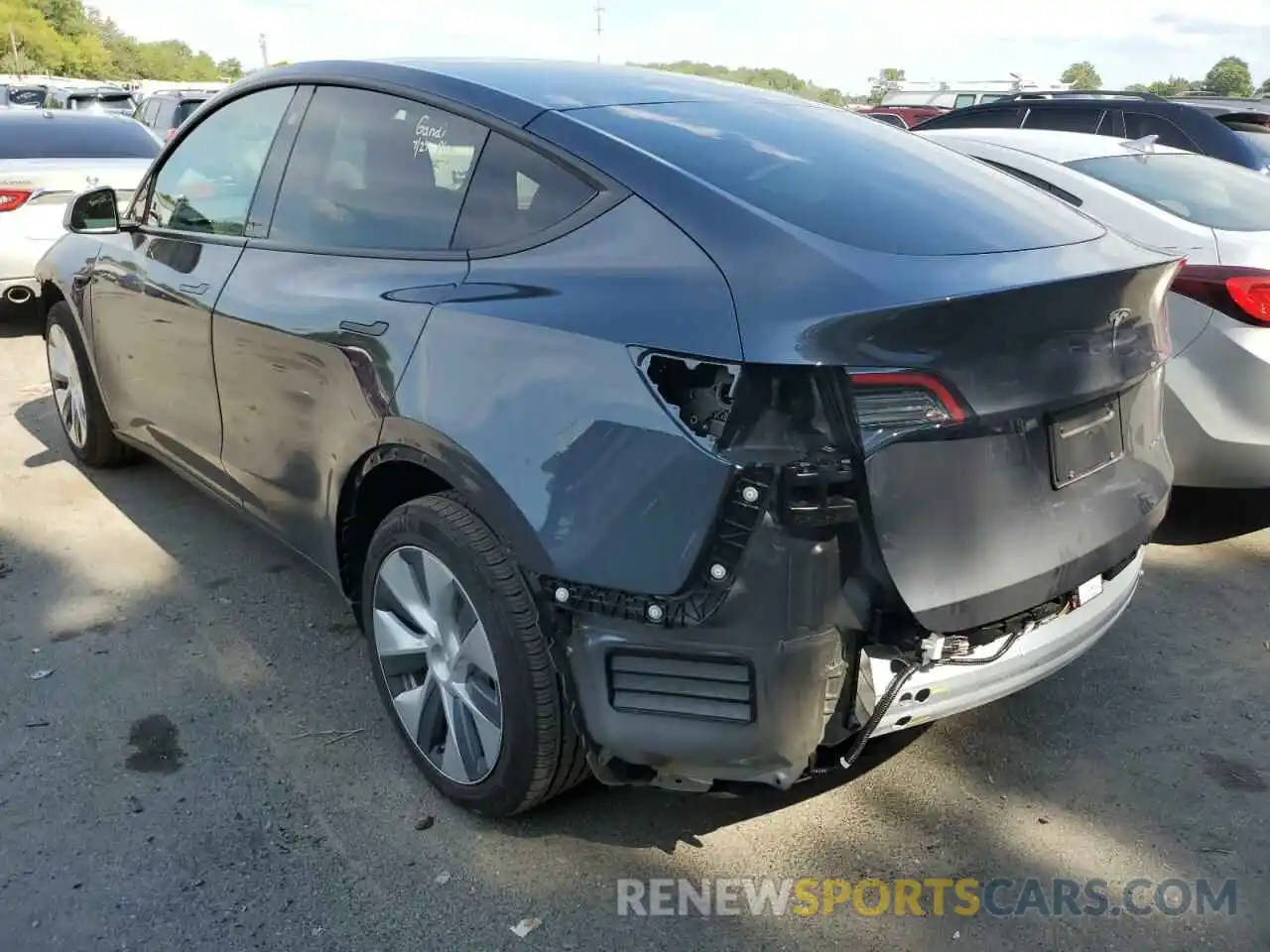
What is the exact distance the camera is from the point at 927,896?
235 centimetres

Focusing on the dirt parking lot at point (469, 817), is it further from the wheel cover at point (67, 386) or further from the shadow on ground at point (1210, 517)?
the wheel cover at point (67, 386)

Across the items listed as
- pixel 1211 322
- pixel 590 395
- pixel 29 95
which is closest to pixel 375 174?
pixel 590 395

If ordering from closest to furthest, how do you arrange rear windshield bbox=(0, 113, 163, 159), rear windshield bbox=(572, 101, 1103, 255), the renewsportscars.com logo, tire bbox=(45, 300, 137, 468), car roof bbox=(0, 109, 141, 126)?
1. rear windshield bbox=(572, 101, 1103, 255)
2. the renewsportscars.com logo
3. tire bbox=(45, 300, 137, 468)
4. rear windshield bbox=(0, 113, 163, 159)
5. car roof bbox=(0, 109, 141, 126)

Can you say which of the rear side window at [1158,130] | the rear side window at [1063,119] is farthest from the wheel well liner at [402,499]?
the rear side window at [1063,119]

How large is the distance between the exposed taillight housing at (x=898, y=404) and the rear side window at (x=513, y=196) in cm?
77

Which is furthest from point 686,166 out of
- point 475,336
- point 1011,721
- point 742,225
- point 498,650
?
point 1011,721

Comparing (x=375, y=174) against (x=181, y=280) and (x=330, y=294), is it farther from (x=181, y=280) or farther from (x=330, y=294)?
(x=181, y=280)

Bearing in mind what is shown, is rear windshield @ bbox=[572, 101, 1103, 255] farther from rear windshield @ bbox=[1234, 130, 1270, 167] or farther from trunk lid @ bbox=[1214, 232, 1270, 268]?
rear windshield @ bbox=[1234, 130, 1270, 167]

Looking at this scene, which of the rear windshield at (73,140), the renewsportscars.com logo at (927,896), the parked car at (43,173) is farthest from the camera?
the rear windshield at (73,140)

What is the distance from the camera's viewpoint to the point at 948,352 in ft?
6.35

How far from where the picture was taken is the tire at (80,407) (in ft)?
14.7

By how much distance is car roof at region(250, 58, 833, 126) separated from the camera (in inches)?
101

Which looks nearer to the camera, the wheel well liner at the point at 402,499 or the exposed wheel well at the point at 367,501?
the wheel well liner at the point at 402,499

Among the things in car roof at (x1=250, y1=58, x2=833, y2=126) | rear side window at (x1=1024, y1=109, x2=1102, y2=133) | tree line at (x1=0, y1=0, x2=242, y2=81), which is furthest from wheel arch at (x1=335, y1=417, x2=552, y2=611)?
tree line at (x1=0, y1=0, x2=242, y2=81)
